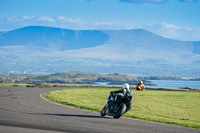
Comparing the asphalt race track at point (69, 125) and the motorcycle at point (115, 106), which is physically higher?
the motorcycle at point (115, 106)

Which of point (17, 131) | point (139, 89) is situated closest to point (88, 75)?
point (139, 89)

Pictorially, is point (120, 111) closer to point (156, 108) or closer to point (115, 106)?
point (115, 106)

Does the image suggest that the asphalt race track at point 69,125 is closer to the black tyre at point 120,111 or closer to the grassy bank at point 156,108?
the black tyre at point 120,111

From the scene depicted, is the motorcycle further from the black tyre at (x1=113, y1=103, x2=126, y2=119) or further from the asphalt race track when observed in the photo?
the asphalt race track

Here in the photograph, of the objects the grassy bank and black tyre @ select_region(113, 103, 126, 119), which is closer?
black tyre @ select_region(113, 103, 126, 119)

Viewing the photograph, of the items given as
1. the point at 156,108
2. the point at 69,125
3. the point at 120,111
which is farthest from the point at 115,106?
the point at 156,108

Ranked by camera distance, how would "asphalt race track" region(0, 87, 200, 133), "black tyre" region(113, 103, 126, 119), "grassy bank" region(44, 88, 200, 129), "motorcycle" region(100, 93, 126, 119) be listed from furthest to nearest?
"grassy bank" region(44, 88, 200, 129)
"motorcycle" region(100, 93, 126, 119)
"black tyre" region(113, 103, 126, 119)
"asphalt race track" region(0, 87, 200, 133)

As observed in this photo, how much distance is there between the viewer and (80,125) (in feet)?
51.3

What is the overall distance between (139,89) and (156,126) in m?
30.2

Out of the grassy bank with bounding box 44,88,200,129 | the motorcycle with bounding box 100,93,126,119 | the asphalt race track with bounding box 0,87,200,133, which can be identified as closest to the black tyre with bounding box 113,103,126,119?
the motorcycle with bounding box 100,93,126,119

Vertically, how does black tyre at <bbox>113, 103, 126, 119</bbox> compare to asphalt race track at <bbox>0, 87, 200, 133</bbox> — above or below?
above

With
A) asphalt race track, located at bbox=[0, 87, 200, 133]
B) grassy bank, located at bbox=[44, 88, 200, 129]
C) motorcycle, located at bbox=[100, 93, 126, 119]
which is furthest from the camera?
grassy bank, located at bbox=[44, 88, 200, 129]

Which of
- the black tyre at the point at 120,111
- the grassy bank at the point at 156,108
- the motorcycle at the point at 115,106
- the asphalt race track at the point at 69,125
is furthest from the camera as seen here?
the grassy bank at the point at 156,108

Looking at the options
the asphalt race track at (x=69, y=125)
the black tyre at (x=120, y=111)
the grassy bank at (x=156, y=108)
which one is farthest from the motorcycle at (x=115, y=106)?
the grassy bank at (x=156, y=108)
